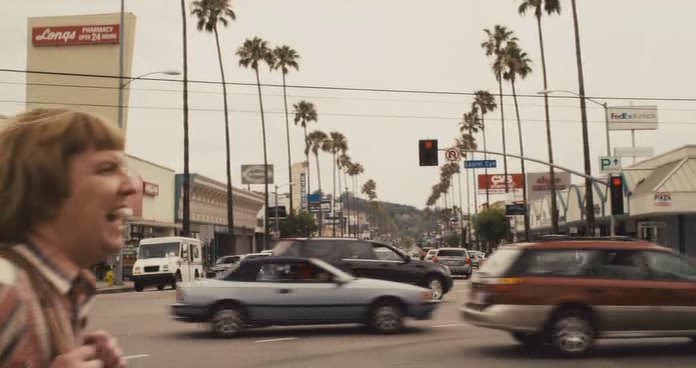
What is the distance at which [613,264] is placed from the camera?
12945mm

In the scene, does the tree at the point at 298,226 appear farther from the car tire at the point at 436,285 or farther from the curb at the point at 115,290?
the car tire at the point at 436,285

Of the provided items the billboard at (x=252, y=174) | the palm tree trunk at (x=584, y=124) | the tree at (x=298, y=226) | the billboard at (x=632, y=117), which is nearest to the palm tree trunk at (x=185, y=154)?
the palm tree trunk at (x=584, y=124)

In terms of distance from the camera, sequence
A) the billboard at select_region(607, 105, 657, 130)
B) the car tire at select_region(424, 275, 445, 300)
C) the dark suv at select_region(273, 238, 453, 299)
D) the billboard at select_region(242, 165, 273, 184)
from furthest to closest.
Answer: the billboard at select_region(242, 165, 273, 184)
the billboard at select_region(607, 105, 657, 130)
the car tire at select_region(424, 275, 445, 300)
the dark suv at select_region(273, 238, 453, 299)

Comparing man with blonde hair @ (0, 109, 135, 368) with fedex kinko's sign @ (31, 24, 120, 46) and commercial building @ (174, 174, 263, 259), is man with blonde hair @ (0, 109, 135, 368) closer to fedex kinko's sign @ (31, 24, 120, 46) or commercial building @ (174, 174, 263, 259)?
commercial building @ (174, 174, 263, 259)

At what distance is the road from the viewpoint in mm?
11969

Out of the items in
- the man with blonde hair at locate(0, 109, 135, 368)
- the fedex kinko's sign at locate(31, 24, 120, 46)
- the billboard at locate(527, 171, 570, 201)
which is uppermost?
the fedex kinko's sign at locate(31, 24, 120, 46)

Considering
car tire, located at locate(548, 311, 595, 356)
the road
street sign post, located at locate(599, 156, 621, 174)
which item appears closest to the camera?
the road

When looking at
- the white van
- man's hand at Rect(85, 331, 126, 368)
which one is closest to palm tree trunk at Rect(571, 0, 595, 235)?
the white van

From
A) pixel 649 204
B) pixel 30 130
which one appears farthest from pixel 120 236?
pixel 649 204

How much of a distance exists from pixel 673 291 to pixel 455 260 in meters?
29.9

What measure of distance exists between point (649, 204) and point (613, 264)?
35784 millimetres

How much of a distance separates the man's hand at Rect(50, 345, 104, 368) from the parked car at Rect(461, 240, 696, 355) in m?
11.3

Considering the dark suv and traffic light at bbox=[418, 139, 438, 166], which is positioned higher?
traffic light at bbox=[418, 139, 438, 166]

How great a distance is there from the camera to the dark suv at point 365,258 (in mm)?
20781
